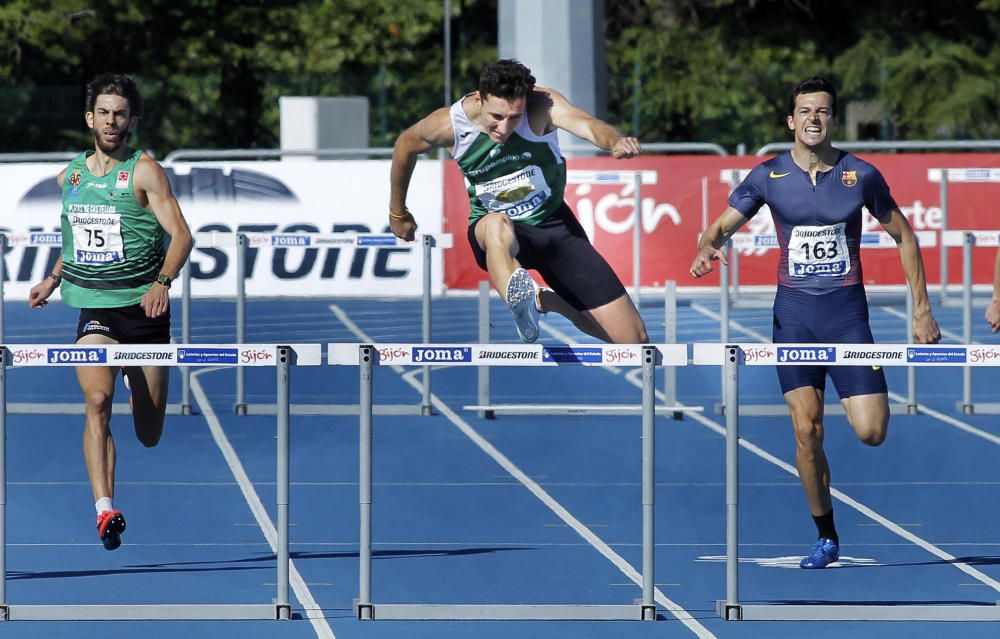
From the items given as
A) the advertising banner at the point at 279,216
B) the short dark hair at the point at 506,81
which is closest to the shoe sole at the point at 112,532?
the short dark hair at the point at 506,81

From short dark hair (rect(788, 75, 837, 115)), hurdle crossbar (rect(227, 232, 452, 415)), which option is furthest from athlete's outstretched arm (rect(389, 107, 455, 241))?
hurdle crossbar (rect(227, 232, 452, 415))

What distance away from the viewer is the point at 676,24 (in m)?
33.3

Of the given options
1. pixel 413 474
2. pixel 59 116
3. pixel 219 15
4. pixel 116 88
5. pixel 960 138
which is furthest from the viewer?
pixel 219 15

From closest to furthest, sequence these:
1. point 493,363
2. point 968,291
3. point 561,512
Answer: point 493,363
point 561,512
point 968,291

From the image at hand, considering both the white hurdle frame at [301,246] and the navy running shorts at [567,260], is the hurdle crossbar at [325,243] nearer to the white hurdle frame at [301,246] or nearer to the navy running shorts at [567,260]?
the white hurdle frame at [301,246]

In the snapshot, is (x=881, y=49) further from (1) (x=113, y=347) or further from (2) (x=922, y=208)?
(1) (x=113, y=347)

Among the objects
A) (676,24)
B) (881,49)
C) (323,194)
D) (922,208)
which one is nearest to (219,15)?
(676,24)

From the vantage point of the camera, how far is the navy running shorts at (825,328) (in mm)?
8375

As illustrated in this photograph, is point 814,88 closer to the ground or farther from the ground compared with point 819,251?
farther from the ground

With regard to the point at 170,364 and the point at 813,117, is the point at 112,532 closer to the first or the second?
the point at 170,364

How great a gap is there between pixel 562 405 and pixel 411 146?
5.38 meters

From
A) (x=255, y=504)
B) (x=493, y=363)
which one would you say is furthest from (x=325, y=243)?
(x=493, y=363)

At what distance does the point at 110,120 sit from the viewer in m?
8.10

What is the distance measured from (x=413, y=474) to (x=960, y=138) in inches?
787
